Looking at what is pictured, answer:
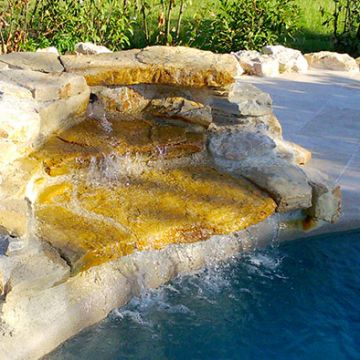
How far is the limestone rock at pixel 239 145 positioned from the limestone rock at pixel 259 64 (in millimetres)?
2882

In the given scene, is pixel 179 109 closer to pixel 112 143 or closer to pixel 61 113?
pixel 112 143

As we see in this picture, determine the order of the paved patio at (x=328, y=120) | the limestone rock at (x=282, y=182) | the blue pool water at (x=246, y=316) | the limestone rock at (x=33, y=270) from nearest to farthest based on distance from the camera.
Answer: the limestone rock at (x=33, y=270)
the blue pool water at (x=246, y=316)
the limestone rock at (x=282, y=182)
the paved patio at (x=328, y=120)

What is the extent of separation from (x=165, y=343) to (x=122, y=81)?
1483 millimetres

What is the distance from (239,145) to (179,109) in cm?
40

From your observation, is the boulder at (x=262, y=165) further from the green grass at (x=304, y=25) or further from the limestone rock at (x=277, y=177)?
the green grass at (x=304, y=25)

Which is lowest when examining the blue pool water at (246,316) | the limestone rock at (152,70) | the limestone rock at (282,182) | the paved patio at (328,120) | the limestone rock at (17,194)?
the blue pool water at (246,316)

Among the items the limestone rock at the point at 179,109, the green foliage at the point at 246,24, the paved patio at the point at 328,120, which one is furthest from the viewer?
the green foliage at the point at 246,24

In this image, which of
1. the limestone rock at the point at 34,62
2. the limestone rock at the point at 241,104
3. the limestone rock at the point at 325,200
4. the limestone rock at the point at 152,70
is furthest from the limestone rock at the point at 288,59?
the limestone rock at the point at 34,62

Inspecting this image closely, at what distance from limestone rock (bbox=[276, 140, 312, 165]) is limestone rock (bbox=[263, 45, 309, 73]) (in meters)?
2.30

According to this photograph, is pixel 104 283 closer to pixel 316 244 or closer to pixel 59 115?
pixel 59 115

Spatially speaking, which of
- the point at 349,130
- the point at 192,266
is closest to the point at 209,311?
the point at 192,266

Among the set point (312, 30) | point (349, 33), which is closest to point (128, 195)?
point (349, 33)

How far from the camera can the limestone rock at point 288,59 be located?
752 cm

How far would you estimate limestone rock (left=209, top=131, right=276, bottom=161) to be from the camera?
4473 millimetres
